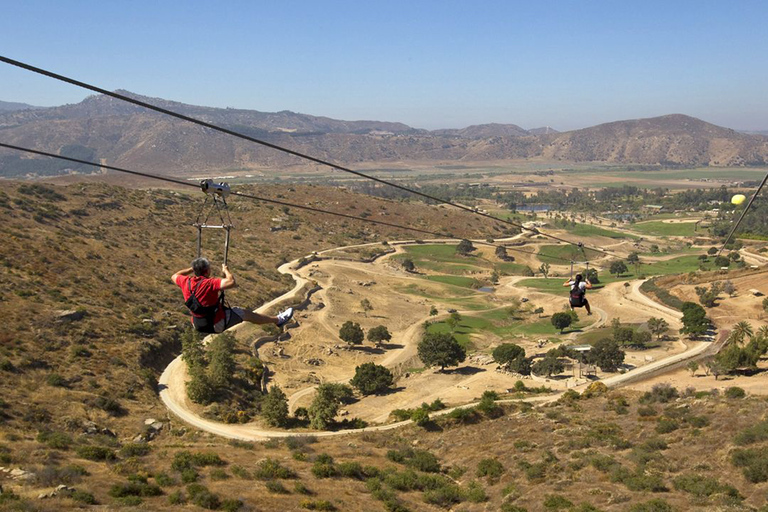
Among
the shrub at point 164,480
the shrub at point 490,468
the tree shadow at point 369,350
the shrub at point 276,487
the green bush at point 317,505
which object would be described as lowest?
the tree shadow at point 369,350

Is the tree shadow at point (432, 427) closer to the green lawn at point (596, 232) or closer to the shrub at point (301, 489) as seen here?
the shrub at point (301, 489)

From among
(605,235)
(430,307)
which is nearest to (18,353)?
(430,307)

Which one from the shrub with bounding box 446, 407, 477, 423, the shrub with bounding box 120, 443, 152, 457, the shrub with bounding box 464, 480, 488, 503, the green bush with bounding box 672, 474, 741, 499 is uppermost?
the green bush with bounding box 672, 474, 741, 499

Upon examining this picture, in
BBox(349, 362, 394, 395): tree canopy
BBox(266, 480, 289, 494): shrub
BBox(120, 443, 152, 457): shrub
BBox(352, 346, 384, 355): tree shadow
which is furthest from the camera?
BBox(352, 346, 384, 355): tree shadow

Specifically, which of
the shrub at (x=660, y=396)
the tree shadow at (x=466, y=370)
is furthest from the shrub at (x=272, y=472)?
the tree shadow at (x=466, y=370)

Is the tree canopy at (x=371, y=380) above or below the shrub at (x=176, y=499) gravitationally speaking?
below

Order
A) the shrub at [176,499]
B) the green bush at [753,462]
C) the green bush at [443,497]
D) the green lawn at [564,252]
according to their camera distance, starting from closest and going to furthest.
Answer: the shrub at [176,499] < the green bush at [753,462] < the green bush at [443,497] < the green lawn at [564,252]

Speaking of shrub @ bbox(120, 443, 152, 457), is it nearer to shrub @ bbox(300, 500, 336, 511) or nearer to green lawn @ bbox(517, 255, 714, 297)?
shrub @ bbox(300, 500, 336, 511)

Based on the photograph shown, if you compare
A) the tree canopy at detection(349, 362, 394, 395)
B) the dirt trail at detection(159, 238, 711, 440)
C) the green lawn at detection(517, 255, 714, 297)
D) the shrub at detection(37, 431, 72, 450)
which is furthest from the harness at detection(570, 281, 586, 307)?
the green lawn at detection(517, 255, 714, 297)
